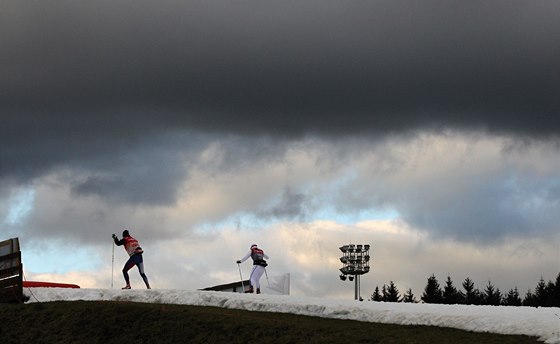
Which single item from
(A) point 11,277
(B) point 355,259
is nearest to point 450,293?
(B) point 355,259

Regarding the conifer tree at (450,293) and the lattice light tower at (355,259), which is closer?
the lattice light tower at (355,259)

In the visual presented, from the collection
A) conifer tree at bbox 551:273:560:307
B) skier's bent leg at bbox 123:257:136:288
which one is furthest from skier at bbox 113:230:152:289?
conifer tree at bbox 551:273:560:307

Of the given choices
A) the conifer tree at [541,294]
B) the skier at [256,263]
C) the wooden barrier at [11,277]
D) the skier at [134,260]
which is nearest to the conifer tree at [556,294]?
the conifer tree at [541,294]

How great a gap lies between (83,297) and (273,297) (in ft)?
29.0

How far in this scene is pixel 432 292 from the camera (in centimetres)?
13100

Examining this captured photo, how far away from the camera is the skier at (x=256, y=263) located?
48219 millimetres

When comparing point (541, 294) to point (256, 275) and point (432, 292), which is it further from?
point (256, 275)

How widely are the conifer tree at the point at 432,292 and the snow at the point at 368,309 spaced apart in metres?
91.1

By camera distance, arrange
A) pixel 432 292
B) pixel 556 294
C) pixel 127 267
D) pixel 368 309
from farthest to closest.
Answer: pixel 432 292 → pixel 556 294 → pixel 127 267 → pixel 368 309

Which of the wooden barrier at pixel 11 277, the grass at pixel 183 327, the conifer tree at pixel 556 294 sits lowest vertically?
the grass at pixel 183 327

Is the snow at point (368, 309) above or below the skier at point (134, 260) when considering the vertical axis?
below

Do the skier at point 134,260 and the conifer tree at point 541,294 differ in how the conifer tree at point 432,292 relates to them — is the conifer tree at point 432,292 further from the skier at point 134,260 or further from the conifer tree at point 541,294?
the skier at point 134,260

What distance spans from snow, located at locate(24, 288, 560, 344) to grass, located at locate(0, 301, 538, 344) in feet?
2.01

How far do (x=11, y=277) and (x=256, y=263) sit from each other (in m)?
11.7
